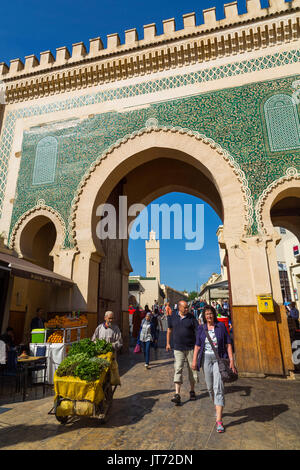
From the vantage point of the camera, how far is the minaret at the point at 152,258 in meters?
51.4

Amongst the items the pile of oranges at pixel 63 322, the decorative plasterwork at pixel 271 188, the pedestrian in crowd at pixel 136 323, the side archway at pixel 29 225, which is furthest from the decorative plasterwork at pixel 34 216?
the pedestrian in crowd at pixel 136 323

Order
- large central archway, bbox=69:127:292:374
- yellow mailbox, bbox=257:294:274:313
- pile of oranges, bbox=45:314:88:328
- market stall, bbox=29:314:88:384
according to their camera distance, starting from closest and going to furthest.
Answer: market stall, bbox=29:314:88:384 < yellow mailbox, bbox=257:294:274:313 < large central archway, bbox=69:127:292:374 < pile of oranges, bbox=45:314:88:328

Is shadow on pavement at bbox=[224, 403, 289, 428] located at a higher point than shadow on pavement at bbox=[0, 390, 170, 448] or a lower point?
higher

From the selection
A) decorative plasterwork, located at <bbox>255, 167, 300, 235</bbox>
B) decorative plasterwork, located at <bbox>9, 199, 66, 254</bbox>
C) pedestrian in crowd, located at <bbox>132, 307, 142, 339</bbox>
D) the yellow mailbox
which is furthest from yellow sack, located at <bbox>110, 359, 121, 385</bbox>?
pedestrian in crowd, located at <bbox>132, 307, 142, 339</bbox>

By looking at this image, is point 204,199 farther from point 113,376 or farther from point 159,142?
point 113,376

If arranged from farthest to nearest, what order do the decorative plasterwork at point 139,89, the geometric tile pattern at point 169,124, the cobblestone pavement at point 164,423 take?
the decorative plasterwork at point 139,89 → the geometric tile pattern at point 169,124 → the cobblestone pavement at point 164,423

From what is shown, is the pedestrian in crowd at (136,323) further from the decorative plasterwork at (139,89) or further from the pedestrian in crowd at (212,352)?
the pedestrian in crowd at (212,352)

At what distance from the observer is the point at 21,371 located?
449 centimetres

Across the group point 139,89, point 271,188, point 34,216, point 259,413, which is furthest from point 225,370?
point 139,89

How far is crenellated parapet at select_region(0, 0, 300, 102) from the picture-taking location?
7219 millimetres

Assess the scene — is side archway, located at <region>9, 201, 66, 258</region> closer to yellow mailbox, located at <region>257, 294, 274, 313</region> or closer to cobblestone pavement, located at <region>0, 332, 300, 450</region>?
cobblestone pavement, located at <region>0, 332, 300, 450</region>

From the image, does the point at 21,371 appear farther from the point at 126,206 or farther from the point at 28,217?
the point at 126,206

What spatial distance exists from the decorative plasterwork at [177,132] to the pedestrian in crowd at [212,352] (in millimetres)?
3107

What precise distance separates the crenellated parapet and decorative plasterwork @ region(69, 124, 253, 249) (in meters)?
2.07
